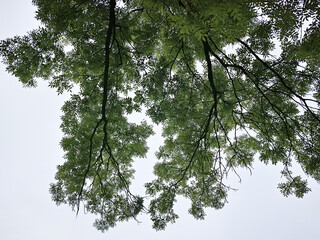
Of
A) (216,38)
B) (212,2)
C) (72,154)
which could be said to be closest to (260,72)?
(216,38)

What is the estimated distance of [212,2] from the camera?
164 centimetres

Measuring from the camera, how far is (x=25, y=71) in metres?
3.52

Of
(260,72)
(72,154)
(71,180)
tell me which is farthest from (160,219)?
(260,72)

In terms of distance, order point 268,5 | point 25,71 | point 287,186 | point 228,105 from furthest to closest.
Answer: point 228,105 → point 287,186 → point 25,71 → point 268,5

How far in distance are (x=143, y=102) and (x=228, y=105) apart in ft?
6.00

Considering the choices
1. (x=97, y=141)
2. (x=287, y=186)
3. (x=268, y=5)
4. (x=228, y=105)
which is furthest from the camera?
(x=97, y=141)

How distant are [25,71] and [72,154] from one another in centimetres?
185

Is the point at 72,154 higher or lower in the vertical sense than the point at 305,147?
higher

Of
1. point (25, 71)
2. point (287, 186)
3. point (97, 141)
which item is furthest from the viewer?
point (97, 141)

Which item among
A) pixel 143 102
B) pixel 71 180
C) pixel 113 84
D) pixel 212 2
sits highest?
pixel 113 84

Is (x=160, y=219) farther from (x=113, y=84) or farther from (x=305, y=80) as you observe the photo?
(x=305, y=80)

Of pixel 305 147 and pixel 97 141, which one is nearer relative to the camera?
pixel 305 147

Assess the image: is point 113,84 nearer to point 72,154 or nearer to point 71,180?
point 72,154

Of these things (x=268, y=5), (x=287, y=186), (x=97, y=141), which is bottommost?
(x=287, y=186)
